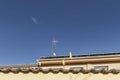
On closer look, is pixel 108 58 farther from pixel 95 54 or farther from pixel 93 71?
pixel 93 71

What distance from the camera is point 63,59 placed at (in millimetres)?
29312

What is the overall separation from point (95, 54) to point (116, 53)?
2066 millimetres

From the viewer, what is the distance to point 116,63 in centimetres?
2775

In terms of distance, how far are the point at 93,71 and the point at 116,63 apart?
1704 cm

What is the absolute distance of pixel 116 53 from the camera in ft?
90.8
